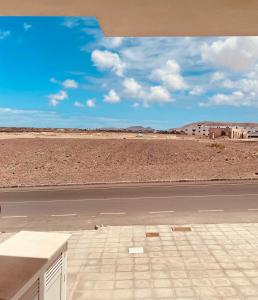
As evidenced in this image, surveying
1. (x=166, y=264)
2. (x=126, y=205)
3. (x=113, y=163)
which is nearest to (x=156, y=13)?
(x=166, y=264)

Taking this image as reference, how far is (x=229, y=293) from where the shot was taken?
332 inches

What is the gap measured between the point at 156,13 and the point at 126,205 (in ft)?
48.8

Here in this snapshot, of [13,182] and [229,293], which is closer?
[229,293]

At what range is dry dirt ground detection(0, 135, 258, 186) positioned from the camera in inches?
1122

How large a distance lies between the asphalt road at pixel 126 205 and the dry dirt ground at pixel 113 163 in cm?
374

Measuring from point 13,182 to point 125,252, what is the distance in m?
18.1

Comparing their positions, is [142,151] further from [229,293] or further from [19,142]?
[229,293]

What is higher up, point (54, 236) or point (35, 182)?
point (54, 236)

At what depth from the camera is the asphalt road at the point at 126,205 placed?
15.3m

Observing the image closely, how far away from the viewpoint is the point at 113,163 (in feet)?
118

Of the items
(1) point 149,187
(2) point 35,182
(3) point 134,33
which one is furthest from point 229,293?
(2) point 35,182

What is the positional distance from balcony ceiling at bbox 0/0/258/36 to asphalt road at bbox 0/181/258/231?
10.9 meters

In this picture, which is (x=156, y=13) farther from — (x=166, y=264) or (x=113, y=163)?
(x=113, y=163)

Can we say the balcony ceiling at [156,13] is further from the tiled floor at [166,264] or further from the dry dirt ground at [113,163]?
the dry dirt ground at [113,163]
